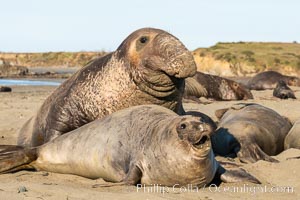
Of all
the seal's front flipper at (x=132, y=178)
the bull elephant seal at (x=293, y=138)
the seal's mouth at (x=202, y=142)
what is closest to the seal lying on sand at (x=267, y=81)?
the bull elephant seal at (x=293, y=138)

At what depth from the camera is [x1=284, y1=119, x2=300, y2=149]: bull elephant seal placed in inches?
309

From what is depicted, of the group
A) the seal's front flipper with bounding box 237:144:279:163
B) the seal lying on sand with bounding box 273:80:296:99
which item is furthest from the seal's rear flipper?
the seal lying on sand with bounding box 273:80:296:99

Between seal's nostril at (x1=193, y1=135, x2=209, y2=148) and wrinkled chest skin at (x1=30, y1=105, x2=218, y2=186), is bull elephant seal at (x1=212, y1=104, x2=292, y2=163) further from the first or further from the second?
seal's nostril at (x1=193, y1=135, x2=209, y2=148)

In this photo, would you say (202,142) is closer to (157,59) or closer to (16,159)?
(157,59)

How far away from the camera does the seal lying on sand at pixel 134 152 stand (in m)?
Result: 4.95

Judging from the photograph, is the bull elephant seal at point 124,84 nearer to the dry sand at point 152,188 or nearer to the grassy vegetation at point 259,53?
the dry sand at point 152,188

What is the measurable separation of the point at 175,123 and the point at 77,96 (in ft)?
7.34

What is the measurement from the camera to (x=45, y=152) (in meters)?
6.42

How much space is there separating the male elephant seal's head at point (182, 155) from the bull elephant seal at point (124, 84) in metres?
1.21

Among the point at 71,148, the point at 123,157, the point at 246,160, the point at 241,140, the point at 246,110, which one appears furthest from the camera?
the point at 246,110

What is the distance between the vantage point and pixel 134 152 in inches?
215

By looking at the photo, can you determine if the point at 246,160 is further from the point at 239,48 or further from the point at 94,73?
the point at 239,48

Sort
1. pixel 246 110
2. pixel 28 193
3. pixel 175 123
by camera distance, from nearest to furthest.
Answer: pixel 28 193 → pixel 175 123 → pixel 246 110

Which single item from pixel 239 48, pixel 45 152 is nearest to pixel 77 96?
pixel 45 152
